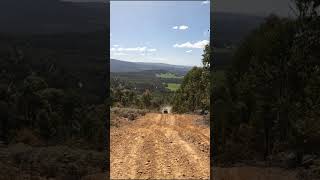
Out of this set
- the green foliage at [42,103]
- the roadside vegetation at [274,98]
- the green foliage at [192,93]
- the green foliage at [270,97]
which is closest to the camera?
the roadside vegetation at [274,98]

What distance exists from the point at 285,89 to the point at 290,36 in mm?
2147

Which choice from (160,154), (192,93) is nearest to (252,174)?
(160,154)

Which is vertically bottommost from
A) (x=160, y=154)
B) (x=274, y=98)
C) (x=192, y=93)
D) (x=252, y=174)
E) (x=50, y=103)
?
(x=252, y=174)

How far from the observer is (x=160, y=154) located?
14492mm

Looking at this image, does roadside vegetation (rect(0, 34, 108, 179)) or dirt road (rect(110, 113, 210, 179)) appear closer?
dirt road (rect(110, 113, 210, 179))

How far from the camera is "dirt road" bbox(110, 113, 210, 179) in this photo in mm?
12852

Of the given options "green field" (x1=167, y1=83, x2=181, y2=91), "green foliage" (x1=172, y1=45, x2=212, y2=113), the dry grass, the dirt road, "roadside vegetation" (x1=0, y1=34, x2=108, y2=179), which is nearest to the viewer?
the dirt road

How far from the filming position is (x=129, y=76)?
131 feet

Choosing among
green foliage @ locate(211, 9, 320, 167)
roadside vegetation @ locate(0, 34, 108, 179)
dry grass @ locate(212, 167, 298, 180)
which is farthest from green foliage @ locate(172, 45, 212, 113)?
dry grass @ locate(212, 167, 298, 180)

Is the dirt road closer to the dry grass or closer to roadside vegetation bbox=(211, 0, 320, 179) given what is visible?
the dry grass

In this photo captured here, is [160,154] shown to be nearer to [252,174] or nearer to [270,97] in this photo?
[252,174]

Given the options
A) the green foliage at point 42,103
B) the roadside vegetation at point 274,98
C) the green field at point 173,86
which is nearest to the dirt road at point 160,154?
the roadside vegetation at point 274,98

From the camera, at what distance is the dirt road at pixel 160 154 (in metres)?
12.9

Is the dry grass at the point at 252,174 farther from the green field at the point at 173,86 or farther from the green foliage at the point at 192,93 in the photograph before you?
the green field at the point at 173,86
